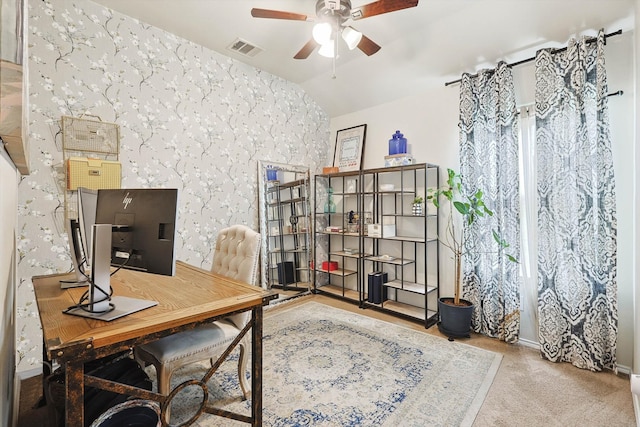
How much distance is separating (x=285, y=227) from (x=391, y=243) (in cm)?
136

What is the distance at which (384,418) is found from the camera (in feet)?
5.70

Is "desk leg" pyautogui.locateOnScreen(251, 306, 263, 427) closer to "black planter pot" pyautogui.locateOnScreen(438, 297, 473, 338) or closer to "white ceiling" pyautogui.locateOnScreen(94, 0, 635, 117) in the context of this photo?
"black planter pot" pyautogui.locateOnScreen(438, 297, 473, 338)

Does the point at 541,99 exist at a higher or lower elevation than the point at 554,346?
higher

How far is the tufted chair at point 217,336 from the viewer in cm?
152

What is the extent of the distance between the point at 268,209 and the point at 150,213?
2.45 metres

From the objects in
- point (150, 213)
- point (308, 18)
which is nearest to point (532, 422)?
point (150, 213)

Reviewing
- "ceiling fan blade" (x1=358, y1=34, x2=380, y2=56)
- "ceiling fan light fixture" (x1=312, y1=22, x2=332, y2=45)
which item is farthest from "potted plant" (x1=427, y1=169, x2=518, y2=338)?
"ceiling fan light fixture" (x1=312, y1=22, x2=332, y2=45)

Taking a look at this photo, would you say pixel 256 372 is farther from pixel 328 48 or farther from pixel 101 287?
pixel 328 48

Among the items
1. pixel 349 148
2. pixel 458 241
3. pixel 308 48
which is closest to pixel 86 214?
pixel 308 48

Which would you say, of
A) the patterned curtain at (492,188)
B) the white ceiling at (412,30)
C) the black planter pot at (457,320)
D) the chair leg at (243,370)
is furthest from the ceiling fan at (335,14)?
the black planter pot at (457,320)

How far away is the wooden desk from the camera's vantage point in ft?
3.16

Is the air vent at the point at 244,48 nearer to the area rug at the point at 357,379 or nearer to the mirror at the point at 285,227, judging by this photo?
the mirror at the point at 285,227

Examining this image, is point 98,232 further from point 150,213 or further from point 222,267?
point 222,267

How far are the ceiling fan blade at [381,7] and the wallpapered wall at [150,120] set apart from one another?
1.80m
